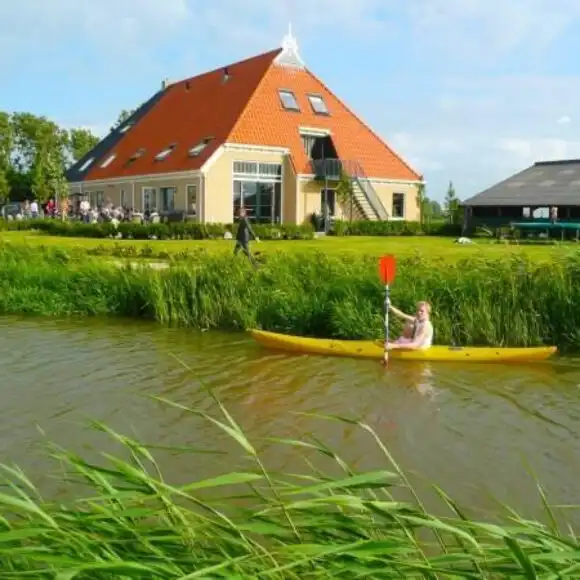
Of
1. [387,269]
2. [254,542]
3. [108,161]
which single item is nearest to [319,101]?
[108,161]

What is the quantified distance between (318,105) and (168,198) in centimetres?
971

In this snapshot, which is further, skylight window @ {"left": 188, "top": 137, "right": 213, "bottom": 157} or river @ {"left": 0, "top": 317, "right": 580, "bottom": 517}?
skylight window @ {"left": 188, "top": 137, "right": 213, "bottom": 157}

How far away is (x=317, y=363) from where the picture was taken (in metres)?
11.4

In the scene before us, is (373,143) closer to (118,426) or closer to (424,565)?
(118,426)

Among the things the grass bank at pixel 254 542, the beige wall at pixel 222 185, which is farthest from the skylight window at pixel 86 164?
the grass bank at pixel 254 542

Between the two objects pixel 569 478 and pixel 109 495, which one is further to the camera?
pixel 569 478

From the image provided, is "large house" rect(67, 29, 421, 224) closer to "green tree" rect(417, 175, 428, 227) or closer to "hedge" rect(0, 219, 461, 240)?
"green tree" rect(417, 175, 428, 227)

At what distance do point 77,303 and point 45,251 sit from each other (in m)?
3.16

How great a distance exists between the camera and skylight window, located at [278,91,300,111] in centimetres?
3844

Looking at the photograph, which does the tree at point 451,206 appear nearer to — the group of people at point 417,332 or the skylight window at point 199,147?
the skylight window at point 199,147

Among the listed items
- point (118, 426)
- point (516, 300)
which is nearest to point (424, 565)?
point (118, 426)

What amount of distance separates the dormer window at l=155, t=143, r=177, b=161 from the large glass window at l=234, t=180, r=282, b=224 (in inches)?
203

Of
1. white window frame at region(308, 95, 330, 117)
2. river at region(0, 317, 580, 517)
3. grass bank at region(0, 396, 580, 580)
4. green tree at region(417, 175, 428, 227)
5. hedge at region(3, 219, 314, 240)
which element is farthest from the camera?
green tree at region(417, 175, 428, 227)

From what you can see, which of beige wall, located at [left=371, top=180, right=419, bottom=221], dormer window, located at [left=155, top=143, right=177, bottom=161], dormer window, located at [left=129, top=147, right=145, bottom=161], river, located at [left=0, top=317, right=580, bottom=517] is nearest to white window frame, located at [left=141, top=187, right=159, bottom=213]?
dormer window, located at [left=155, top=143, right=177, bottom=161]
